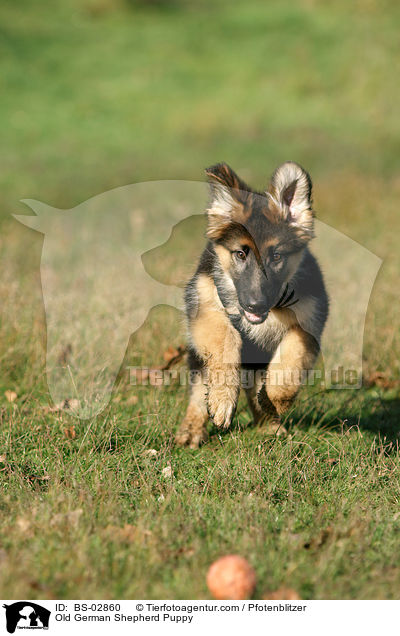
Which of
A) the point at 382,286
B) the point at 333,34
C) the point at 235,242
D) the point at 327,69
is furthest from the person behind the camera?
the point at 333,34

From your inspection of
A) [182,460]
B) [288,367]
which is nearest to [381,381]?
[288,367]

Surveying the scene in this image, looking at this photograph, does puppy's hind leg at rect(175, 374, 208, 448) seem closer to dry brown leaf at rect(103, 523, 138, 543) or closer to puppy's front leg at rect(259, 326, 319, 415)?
puppy's front leg at rect(259, 326, 319, 415)

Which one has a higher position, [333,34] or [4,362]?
[333,34]

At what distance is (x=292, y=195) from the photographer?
430cm

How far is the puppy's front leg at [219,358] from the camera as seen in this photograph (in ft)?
13.8

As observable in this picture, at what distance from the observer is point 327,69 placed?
22.3m

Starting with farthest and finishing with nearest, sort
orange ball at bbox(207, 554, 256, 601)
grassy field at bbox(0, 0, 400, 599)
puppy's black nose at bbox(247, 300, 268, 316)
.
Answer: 1. puppy's black nose at bbox(247, 300, 268, 316)
2. grassy field at bbox(0, 0, 400, 599)
3. orange ball at bbox(207, 554, 256, 601)

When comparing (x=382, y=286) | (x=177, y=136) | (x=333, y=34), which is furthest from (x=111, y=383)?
(x=333, y=34)

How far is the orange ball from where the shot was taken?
2.87 meters

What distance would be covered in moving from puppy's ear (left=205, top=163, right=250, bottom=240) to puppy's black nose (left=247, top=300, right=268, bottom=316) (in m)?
0.58

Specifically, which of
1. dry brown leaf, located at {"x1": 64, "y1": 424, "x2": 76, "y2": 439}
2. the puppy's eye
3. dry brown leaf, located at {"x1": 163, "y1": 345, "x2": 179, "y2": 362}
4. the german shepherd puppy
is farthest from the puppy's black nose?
dry brown leaf, located at {"x1": 163, "y1": 345, "x2": 179, "y2": 362}

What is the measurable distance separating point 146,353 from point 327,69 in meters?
18.8

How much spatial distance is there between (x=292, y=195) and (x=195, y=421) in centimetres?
151
